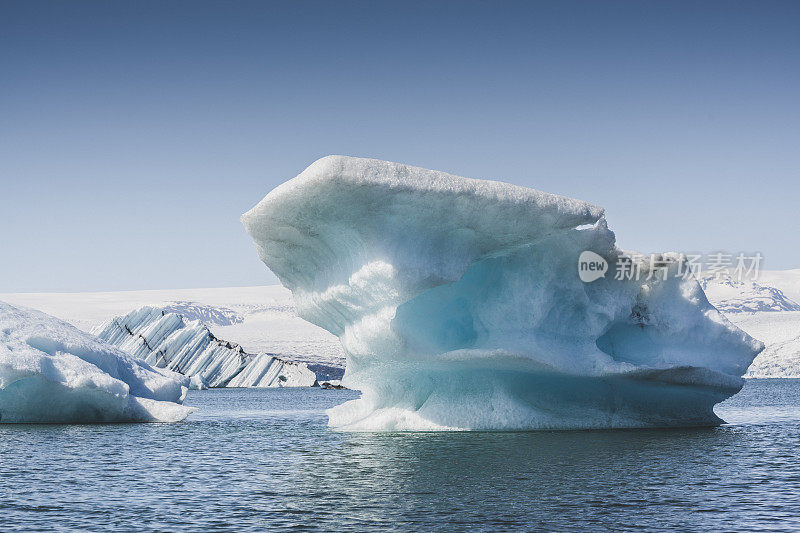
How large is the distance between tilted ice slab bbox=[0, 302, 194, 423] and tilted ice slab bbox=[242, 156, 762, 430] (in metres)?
6.39

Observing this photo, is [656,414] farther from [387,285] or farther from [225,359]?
[225,359]

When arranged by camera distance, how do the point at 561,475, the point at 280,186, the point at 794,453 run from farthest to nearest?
the point at 280,186, the point at 794,453, the point at 561,475

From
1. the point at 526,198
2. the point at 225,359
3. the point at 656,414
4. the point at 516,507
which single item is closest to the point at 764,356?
Result: the point at 225,359

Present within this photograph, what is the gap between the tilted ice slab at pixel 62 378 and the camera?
1988 cm

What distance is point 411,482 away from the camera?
35.2ft

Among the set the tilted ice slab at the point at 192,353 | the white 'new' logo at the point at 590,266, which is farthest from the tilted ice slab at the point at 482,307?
the tilted ice slab at the point at 192,353

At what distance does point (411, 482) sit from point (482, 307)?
21.7ft

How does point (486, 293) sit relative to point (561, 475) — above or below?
above

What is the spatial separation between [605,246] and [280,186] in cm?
666

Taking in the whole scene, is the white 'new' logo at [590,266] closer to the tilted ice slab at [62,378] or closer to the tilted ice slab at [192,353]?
the tilted ice slab at [62,378]

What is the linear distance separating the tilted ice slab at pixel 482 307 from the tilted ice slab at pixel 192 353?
122ft


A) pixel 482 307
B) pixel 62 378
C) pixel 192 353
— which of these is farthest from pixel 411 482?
pixel 192 353

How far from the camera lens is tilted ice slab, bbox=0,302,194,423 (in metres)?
19.9

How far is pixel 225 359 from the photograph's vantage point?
61906 millimetres
